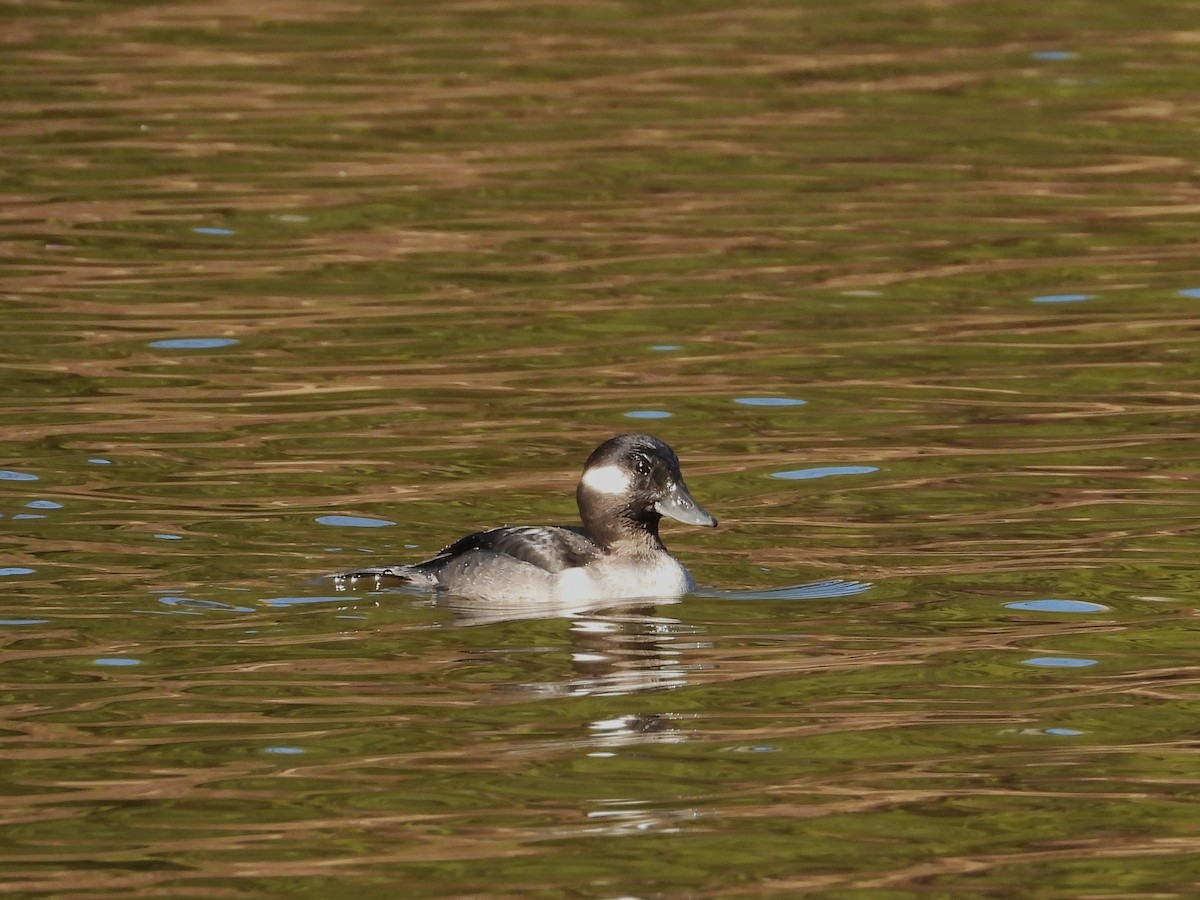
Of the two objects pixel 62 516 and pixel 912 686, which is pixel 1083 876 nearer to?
pixel 912 686

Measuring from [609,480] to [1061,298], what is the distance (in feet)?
22.0

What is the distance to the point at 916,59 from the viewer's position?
25391 millimetres

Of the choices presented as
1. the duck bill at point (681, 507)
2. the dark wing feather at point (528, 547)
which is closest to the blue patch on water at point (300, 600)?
the dark wing feather at point (528, 547)

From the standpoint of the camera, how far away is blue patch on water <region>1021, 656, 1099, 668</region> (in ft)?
34.1

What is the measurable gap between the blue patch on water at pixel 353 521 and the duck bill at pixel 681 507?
5.19 feet

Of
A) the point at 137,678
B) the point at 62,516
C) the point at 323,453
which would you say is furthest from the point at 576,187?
the point at 137,678

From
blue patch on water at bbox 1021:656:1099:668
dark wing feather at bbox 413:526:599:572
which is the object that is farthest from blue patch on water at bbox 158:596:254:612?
blue patch on water at bbox 1021:656:1099:668

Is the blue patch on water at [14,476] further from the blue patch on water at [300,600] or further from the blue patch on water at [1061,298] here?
the blue patch on water at [1061,298]

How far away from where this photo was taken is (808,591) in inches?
451

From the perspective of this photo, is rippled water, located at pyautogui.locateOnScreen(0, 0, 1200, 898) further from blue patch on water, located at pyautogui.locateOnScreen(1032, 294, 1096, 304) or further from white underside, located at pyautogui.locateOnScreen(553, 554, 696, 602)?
blue patch on water, located at pyautogui.locateOnScreen(1032, 294, 1096, 304)

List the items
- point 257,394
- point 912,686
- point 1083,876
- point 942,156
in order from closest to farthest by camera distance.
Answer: point 1083,876
point 912,686
point 257,394
point 942,156

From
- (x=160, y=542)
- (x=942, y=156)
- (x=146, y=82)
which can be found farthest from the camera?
(x=146, y=82)

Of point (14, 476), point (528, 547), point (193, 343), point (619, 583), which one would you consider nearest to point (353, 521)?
point (528, 547)

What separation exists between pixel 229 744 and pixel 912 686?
2.56m
